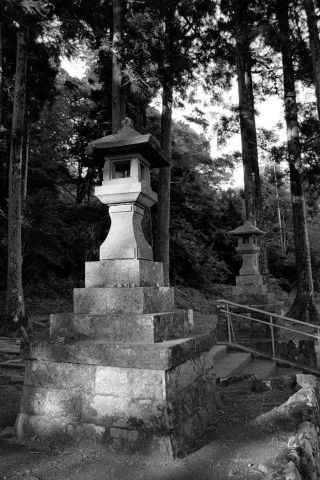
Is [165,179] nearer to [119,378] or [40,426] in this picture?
[119,378]

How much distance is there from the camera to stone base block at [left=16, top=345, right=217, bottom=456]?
2850 mm

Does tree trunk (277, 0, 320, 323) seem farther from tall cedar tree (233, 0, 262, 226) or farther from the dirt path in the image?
the dirt path

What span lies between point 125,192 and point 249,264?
601cm

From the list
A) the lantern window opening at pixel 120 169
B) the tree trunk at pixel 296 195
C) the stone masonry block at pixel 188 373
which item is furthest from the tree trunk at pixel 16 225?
the tree trunk at pixel 296 195

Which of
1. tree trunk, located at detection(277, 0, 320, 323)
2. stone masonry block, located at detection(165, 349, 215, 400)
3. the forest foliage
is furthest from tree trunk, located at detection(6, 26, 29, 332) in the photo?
tree trunk, located at detection(277, 0, 320, 323)

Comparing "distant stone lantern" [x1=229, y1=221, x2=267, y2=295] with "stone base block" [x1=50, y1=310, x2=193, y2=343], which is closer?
"stone base block" [x1=50, y1=310, x2=193, y2=343]

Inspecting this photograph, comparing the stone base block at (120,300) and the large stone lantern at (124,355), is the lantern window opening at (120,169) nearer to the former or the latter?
the large stone lantern at (124,355)

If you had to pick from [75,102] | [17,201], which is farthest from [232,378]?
[75,102]

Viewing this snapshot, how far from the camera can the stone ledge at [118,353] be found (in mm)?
2902

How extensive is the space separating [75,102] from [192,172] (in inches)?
371

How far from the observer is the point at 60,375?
3.22 meters

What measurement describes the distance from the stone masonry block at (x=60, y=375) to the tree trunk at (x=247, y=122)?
7.96 metres

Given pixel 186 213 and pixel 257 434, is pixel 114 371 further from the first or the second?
pixel 186 213

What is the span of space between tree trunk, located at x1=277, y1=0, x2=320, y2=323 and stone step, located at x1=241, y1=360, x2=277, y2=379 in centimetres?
294
